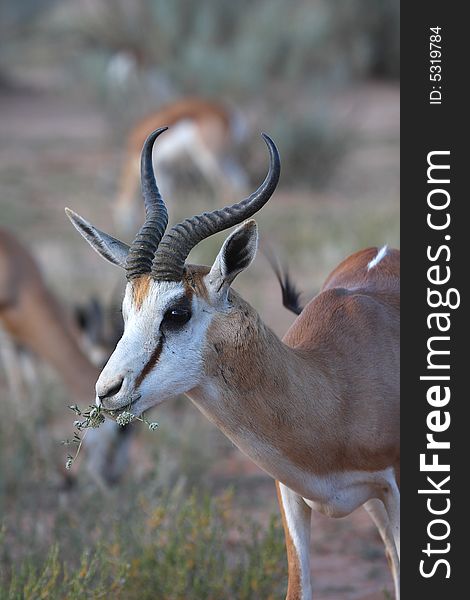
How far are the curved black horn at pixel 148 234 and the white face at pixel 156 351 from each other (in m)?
0.07

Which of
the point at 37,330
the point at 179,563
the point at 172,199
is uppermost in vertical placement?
the point at 172,199

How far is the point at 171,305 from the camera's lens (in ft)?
10.5

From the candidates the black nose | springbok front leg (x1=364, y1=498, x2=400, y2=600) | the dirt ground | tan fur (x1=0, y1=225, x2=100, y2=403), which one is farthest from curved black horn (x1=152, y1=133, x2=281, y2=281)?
tan fur (x1=0, y1=225, x2=100, y2=403)

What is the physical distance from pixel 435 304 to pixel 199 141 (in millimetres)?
11187

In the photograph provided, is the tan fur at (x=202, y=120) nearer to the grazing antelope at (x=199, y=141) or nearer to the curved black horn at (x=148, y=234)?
the grazing antelope at (x=199, y=141)

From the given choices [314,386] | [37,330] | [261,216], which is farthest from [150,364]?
[261,216]

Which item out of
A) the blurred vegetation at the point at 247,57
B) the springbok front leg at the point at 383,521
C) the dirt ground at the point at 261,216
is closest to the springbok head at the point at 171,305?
the springbok front leg at the point at 383,521

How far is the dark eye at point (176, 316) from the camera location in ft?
10.5

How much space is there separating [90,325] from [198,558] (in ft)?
10.4

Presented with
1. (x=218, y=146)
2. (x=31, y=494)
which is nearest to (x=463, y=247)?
(x=31, y=494)

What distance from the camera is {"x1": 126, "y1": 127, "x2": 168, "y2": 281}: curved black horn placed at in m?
3.31

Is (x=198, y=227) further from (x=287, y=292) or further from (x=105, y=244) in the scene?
(x=287, y=292)

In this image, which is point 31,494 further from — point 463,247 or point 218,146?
point 218,146

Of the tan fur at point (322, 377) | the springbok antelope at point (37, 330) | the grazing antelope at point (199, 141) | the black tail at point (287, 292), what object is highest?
the grazing antelope at point (199, 141)
